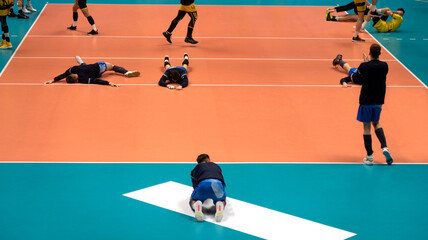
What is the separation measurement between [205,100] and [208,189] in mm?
5279

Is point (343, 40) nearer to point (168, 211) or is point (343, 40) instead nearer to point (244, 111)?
point (244, 111)

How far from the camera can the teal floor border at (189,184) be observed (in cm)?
877

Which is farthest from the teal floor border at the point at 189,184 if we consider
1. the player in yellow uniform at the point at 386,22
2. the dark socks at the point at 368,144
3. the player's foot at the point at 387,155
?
the player in yellow uniform at the point at 386,22

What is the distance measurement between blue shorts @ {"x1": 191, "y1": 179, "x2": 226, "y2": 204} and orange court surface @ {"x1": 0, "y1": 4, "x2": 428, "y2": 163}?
7.26ft

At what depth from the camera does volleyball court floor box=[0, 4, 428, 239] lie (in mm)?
9203

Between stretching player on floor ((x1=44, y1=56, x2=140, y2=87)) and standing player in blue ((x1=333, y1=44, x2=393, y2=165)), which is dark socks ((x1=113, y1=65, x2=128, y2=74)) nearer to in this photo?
stretching player on floor ((x1=44, y1=56, x2=140, y2=87))

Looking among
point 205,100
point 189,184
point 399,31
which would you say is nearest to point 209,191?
point 189,184

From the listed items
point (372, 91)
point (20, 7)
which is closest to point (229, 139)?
point (372, 91)

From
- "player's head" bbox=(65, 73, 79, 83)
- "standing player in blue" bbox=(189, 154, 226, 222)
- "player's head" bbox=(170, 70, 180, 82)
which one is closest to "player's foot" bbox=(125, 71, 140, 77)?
"player's head" bbox=(170, 70, 180, 82)

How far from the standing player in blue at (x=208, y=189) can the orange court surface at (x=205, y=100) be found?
2158 millimetres

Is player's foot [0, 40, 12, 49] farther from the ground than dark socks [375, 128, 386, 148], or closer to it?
closer to it

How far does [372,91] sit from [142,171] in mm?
4074

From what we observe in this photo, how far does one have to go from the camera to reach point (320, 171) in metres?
10.8

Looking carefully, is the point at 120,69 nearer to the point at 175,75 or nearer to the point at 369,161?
the point at 175,75
